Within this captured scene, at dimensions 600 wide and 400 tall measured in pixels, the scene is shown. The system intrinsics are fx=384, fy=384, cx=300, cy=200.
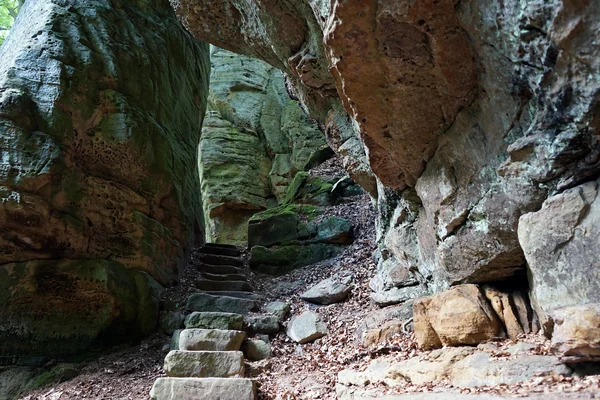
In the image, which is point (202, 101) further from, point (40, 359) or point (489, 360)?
point (489, 360)

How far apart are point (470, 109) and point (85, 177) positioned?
23.2 feet

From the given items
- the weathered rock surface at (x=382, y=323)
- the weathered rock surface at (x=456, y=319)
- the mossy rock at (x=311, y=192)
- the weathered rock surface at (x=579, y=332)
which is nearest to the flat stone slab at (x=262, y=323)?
the weathered rock surface at (x=382, y=323)

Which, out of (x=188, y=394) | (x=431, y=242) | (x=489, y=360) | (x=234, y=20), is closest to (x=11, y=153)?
(x=234, y=20)

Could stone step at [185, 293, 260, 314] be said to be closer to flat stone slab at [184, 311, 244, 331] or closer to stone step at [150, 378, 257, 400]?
flat stone slab at [184, 311, 244, 331]

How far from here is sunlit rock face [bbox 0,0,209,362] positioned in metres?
6.59

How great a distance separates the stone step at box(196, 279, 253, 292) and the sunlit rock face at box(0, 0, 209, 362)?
27.9 inches

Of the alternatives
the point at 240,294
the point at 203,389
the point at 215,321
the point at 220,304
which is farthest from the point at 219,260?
the point at 203,389

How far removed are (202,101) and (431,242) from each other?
964 centimetres

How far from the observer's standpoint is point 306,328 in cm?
685

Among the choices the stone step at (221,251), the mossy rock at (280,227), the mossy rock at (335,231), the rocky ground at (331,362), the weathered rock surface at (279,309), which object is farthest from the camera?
the mossy rock at (280,227)

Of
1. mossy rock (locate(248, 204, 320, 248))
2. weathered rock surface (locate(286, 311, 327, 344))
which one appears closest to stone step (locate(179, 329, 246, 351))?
weathered rock surface (locate(286, 311, 327, 344))

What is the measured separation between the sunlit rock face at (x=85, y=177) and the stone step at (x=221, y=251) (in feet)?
3.50

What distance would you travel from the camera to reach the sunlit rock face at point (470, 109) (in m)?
3.11

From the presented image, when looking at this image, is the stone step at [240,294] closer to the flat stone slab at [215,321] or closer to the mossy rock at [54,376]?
the flat stone slab at [215,321]
